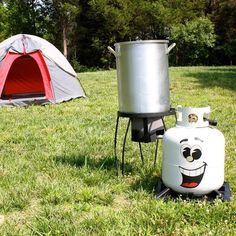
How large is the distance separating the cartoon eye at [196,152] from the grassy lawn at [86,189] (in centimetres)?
31

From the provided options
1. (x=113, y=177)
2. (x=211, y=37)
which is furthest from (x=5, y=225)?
(x=211, y=37)

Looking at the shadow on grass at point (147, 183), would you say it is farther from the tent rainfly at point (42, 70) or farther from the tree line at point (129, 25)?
the tree line at point (129, 25)

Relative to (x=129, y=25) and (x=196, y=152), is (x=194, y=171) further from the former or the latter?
(x=129, y=25)

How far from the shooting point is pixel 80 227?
8.55 feet

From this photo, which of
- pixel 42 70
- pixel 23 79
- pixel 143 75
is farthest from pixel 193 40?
pixel 143 75

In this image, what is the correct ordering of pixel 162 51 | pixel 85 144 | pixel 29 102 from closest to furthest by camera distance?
pixel 162 51
pixel 85 144
pixel 29 102

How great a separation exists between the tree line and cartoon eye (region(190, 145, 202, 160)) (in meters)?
22.0

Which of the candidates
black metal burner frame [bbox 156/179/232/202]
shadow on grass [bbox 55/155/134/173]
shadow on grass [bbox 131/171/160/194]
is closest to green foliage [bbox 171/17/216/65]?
shadow on grass [bbox 55/155/134/173]

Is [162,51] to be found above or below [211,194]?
above

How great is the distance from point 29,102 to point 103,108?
5.22ft

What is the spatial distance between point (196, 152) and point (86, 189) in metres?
0.90

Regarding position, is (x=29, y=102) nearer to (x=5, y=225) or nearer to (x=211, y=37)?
(x=5, y=225)

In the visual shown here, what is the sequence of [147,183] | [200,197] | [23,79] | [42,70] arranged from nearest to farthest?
[200,197] → [147,183] → [42,70] → [23,79]

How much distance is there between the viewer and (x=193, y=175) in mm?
2850
